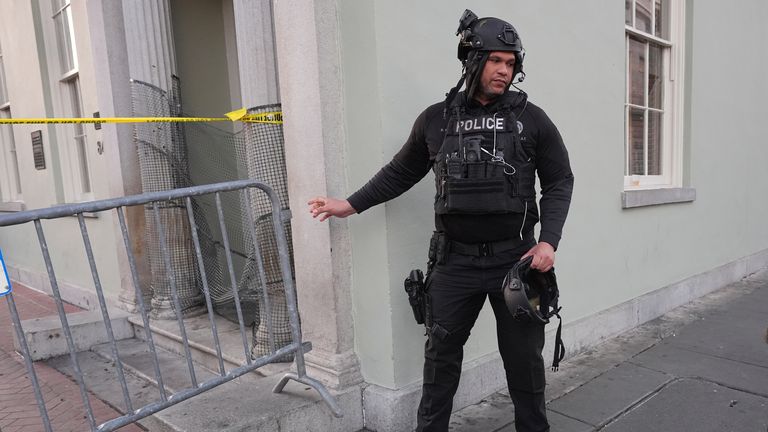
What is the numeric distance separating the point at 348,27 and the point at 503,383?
8.04ft

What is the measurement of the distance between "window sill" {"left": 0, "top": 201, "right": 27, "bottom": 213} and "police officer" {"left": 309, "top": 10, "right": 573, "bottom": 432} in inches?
316

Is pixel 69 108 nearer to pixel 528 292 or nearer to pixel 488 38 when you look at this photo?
pixel 488 38

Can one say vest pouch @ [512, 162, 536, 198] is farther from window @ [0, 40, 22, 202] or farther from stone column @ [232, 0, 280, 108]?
window @ [0, 40, 22, 202]

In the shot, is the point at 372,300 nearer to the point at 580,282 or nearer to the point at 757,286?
the point at 580,282

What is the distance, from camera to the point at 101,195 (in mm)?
5582

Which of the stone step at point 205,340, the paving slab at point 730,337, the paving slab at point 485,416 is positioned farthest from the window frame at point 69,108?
the paving slab at point 730,337

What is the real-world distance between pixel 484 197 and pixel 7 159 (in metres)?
9.90

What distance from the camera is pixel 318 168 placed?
288cm

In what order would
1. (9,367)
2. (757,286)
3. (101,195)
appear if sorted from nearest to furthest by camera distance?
1. (9,367)
2. (101,195)
3. (757,286)

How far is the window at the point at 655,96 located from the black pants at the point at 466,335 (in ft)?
10.0

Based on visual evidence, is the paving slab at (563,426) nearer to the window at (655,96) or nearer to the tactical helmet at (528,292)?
the tactical helmet at (528,292)

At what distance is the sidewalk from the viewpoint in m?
2.96

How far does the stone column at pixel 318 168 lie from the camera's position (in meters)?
2.82

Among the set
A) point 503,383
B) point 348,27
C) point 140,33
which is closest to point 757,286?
point 503,383
